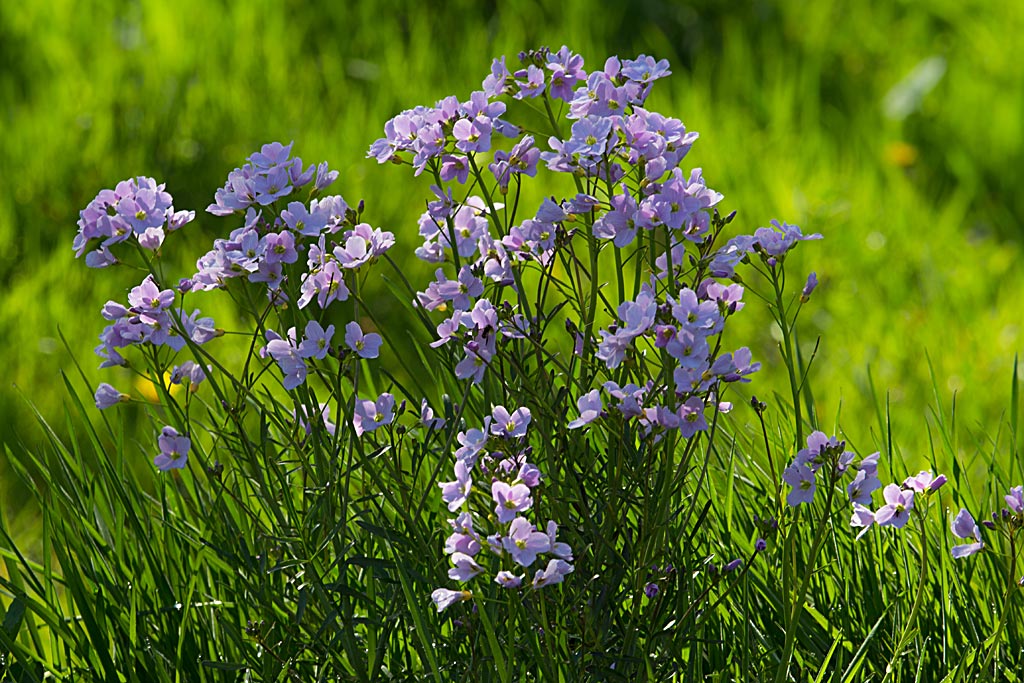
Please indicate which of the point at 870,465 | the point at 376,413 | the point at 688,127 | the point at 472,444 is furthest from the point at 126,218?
the point at 688,127

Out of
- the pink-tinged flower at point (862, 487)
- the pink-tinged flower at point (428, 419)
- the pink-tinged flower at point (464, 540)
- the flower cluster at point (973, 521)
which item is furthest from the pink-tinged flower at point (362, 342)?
the flower cluster at point (973, 521)

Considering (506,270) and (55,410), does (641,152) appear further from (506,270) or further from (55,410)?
(55,410)

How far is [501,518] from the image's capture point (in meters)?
1.10

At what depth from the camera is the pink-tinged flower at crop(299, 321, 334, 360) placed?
4.00 ft

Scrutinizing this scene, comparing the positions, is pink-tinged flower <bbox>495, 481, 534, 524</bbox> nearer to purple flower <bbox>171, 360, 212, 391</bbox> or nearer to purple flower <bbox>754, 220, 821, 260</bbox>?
purple flower <bbox>754, 220, 821, 260</bbox>

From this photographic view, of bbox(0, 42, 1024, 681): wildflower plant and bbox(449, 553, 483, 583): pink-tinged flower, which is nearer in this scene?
bbox(449, 553, 483, 583): pink-tinged flower

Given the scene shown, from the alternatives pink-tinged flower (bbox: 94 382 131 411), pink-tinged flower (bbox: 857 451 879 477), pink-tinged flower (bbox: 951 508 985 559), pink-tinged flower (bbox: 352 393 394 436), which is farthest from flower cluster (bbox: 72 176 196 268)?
pink-tinged flower (bbox: 951 508 985 559)

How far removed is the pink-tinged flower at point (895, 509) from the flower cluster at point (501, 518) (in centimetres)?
36

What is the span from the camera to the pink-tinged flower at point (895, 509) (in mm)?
1245

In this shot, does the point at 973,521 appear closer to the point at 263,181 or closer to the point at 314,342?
the point at 314,342

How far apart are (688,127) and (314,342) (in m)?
2.46

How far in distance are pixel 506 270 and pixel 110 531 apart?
2.59ft

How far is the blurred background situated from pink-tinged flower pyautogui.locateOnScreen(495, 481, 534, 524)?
1.46 m

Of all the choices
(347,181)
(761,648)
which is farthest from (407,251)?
(761,648)
